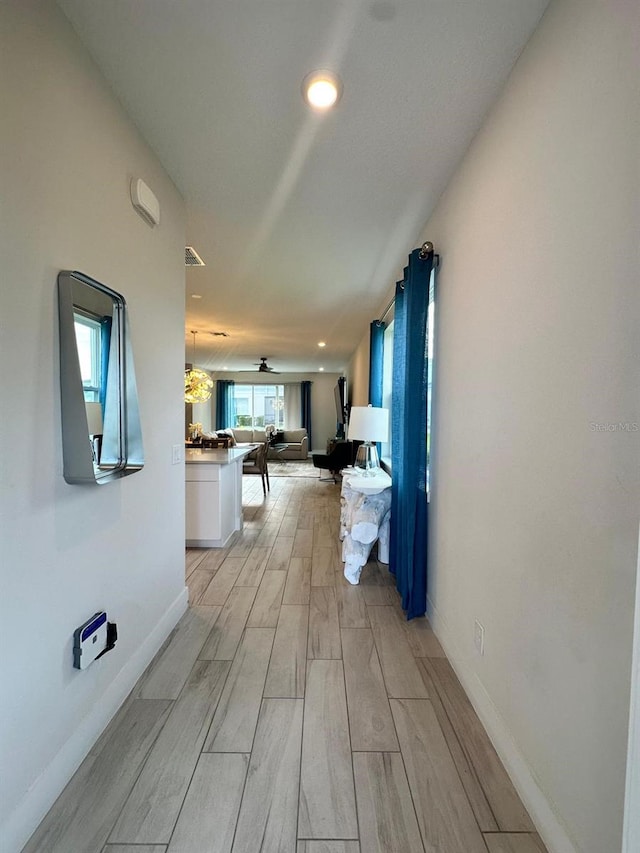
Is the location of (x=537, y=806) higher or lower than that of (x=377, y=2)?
lower

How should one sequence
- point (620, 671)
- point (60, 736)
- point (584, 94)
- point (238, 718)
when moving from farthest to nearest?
point (238, 718) → point (60, 736) → point (584, 94) → point (620, 671)

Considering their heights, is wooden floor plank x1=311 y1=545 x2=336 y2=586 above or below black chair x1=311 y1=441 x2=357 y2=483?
below

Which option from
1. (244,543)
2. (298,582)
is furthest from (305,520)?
(298,582)

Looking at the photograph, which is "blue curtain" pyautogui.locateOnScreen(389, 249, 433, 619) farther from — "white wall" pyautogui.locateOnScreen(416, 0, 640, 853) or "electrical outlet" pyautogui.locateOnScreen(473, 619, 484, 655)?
"electrical outlet" pyautogui.locateOnScreen(473, 619, 484, 655)

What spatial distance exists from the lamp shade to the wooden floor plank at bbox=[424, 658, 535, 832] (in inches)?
72.8

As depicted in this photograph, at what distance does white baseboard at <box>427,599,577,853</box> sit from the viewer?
112 cm

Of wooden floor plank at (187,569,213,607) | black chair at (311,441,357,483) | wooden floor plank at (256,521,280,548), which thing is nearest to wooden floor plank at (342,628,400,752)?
wooden floor plank at (187,569,213,607)

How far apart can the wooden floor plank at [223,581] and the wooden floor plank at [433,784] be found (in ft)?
4.68

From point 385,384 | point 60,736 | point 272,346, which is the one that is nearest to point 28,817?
point 60,736

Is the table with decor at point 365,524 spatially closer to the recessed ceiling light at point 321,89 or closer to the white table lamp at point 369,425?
the white table lamp at point 369,425

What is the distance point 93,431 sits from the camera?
139cm

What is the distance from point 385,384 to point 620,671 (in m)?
3.79

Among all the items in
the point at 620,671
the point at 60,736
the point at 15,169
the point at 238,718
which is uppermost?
the point at 15,169

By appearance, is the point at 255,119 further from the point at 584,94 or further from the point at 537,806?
the point at 537,806
